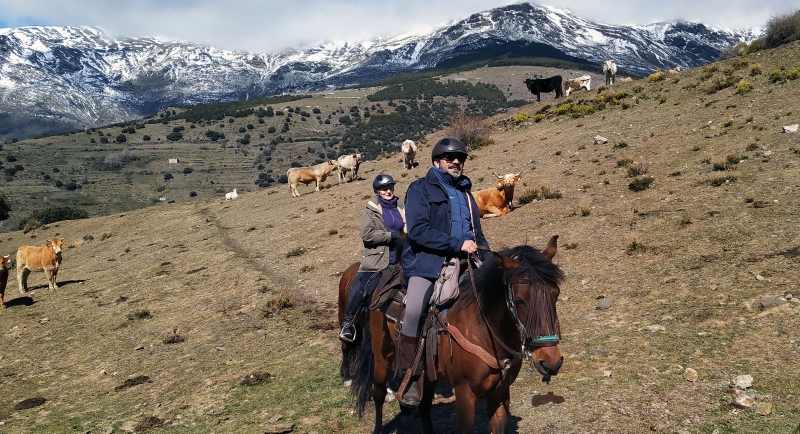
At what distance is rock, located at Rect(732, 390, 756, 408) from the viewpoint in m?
5.27

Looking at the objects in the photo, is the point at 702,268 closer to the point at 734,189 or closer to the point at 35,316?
the point at 734,189

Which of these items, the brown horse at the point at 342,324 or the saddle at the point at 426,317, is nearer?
the saddle at the point at 426,317

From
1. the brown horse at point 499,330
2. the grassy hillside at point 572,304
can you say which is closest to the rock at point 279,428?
the grassy hillside at point 572,304

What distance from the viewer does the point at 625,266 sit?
33.4 feet

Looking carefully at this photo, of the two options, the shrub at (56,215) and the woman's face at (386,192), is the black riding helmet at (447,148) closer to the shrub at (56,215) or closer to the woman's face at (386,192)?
the woman's face at (386,192)

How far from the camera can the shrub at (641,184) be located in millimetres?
14641

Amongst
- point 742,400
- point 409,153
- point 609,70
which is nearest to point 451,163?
point 742,400

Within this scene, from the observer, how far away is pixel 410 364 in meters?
4.84

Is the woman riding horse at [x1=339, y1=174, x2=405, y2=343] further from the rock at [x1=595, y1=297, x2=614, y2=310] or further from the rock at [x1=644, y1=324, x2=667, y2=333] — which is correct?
the rock at [x1=595, y1=297, x2=614, y2=310]

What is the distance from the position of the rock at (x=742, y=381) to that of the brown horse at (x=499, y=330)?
303cm

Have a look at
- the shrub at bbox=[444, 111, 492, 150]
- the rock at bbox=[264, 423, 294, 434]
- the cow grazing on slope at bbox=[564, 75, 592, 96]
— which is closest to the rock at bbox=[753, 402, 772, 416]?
the rock at bbox=[264, 423, 294, 434]

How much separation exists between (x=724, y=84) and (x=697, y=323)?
21249 mm

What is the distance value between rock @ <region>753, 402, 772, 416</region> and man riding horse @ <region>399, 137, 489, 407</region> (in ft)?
11.4

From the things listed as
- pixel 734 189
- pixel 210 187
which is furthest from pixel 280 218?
pixel 210 187
